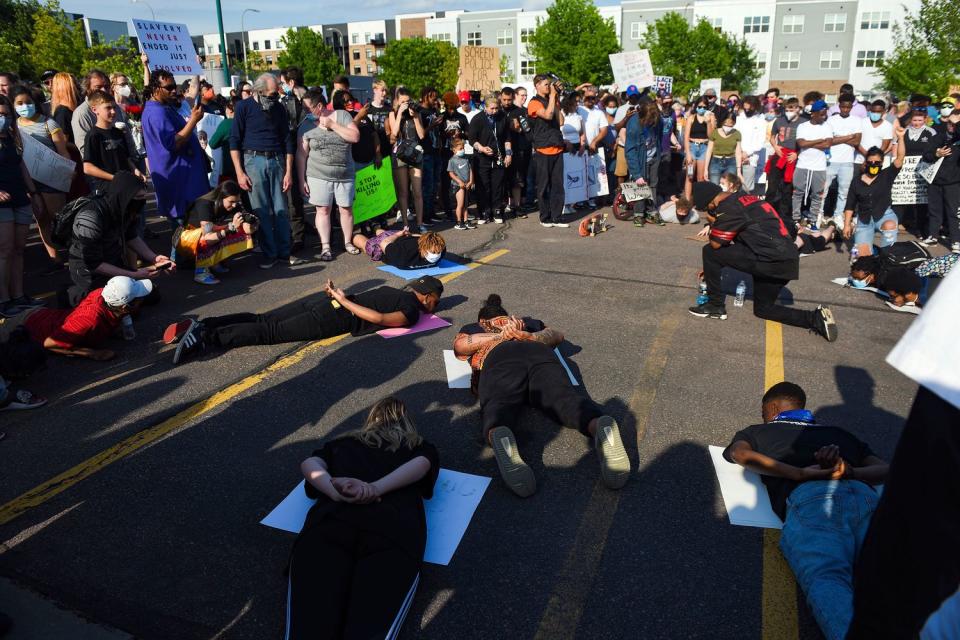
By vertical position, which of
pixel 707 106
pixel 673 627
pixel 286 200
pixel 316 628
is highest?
pixel 707 106

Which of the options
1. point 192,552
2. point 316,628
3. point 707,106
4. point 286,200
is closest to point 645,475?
Result: point 316,628

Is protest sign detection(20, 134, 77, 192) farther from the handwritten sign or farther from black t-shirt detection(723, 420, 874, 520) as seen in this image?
black t-shirt detection(723, 420, 874, 520)

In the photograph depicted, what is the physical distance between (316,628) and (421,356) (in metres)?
3.21

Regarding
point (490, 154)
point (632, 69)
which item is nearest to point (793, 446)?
point (490, 154)

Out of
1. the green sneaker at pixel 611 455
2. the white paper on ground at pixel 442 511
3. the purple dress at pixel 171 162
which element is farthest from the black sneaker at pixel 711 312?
the purple dress at pixel 171 162

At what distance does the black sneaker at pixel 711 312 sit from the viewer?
6508mm

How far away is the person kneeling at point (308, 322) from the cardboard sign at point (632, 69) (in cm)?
1247

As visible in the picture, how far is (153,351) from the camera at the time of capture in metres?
5.52

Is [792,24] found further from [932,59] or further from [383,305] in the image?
[383,305]

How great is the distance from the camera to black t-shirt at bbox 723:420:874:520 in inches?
132

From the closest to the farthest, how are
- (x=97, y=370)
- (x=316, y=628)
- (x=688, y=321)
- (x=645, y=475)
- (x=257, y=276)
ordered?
1. (x=316, y=628)
2. (x=645, y=475)
3. (x=97, y=370)
4. (x=688, y=321)
5. (x=257, y=276)

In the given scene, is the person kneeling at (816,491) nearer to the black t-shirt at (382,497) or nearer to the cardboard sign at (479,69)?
the black t-shirt at (382,497)

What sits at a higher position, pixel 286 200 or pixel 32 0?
pixel 32 0

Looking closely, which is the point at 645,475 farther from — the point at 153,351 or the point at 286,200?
the point at 286,200
